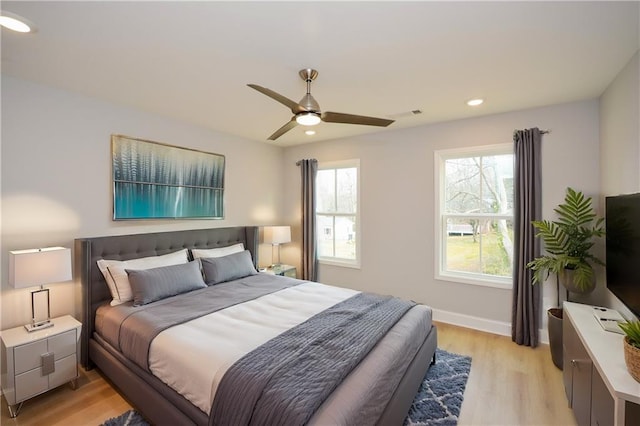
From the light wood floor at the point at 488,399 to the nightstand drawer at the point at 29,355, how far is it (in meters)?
0.33

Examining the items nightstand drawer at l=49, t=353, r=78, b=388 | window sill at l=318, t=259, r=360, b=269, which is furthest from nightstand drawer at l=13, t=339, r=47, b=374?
window sill at l=318, t=259, r=360, b=269

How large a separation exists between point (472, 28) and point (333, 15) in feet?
2.81

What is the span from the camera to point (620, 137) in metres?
2.33

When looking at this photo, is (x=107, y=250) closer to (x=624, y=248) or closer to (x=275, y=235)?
(x=275, y=235)

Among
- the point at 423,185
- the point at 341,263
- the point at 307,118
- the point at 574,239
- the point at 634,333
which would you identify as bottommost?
the point at 341,263

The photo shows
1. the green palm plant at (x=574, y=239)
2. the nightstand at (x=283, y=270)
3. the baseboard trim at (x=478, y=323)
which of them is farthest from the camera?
the nightstand at (x=283, y=270)

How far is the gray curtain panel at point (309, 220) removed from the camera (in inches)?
184

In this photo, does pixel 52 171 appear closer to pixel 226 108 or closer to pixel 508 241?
pixel 226 108

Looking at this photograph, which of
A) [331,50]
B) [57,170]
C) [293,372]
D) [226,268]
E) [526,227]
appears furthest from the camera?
[226,268]

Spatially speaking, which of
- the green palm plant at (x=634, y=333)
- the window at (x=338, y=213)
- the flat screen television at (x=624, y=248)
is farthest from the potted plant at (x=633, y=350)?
the window at (x=338, y=213)

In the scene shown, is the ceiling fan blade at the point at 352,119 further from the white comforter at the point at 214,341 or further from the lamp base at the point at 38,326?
the lamp base at the point at 38,326

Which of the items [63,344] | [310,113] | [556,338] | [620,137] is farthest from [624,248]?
[63,344]

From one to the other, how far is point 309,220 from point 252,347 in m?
2.94

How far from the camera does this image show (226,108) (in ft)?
10.3
